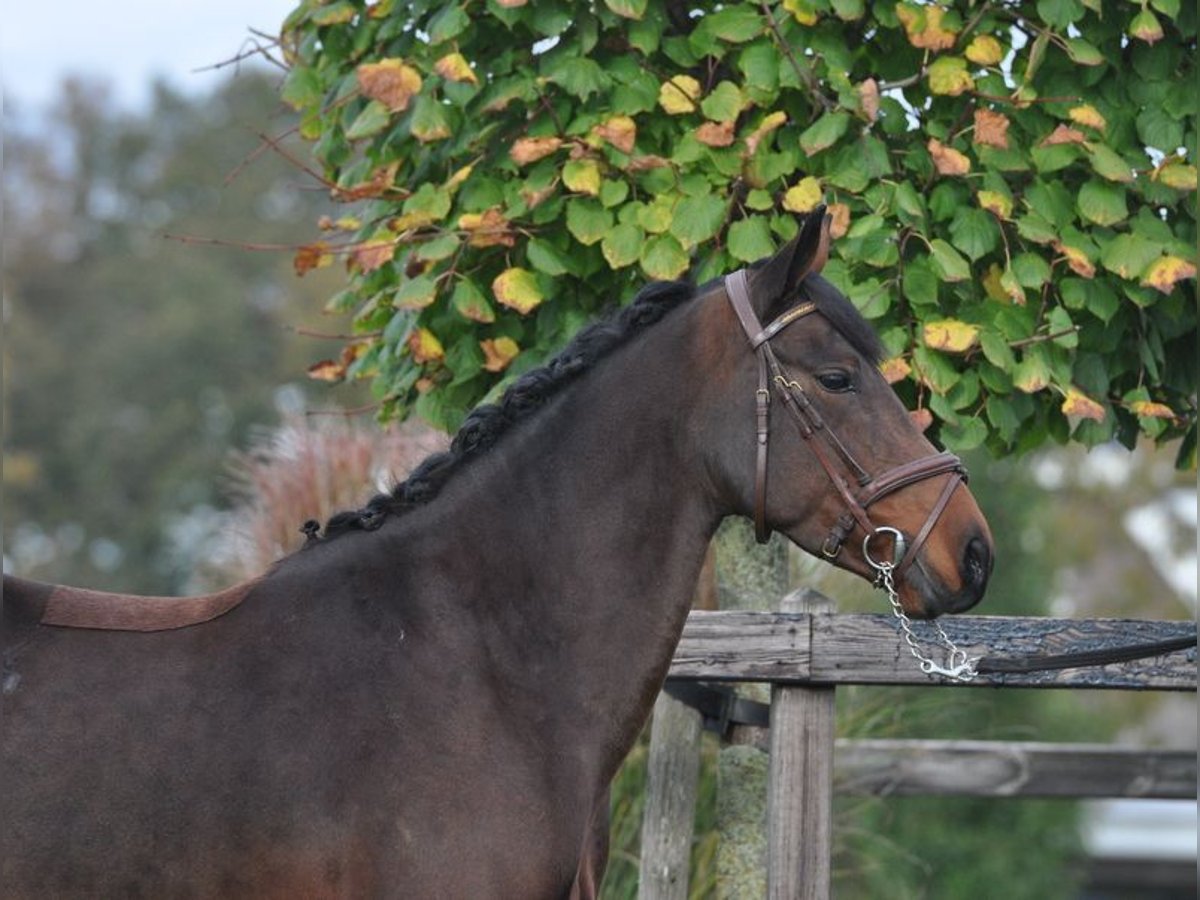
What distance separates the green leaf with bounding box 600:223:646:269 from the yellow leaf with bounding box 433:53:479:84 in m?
0.58

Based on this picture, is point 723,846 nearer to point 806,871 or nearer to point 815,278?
point 806,871

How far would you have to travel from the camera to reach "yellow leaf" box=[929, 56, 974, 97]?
4.53 m

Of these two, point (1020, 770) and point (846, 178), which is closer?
point (846, 178)

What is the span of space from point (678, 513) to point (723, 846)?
5.50 ft

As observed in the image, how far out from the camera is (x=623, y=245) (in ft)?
14.8

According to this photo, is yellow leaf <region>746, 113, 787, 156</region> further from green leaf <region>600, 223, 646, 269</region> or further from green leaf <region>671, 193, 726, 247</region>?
green leaf <region>600, 223, 646, 269</region>

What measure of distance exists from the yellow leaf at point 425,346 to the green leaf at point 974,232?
1.51 meters

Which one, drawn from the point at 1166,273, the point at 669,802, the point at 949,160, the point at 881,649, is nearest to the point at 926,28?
the point at 949,160

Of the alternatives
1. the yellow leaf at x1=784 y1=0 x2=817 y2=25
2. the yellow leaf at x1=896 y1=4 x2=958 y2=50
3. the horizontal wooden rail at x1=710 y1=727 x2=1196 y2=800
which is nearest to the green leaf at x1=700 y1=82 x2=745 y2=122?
the yellow leaf at x1=784 y1=0 x2=817 y2=25

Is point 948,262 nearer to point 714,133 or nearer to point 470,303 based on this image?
point 714,133

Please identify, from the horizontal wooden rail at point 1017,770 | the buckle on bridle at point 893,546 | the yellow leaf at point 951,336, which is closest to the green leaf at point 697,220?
the yellow leaf at point 951,336

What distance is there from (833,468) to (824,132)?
1296 millimetres

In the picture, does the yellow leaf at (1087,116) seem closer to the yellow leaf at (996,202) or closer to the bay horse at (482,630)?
the yellow leaf at (996,202)

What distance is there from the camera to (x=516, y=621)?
3.50 metres
